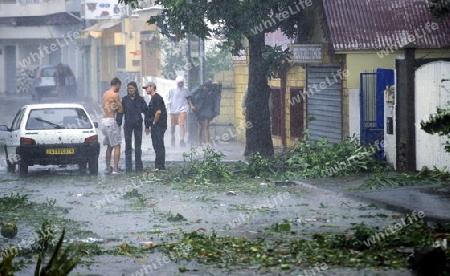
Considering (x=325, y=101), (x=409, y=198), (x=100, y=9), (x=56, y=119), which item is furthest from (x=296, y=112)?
(x=100, y=9)

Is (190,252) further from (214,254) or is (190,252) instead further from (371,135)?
(371,135)

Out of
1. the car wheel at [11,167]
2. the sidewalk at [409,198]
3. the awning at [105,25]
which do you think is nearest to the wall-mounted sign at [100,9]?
the awning at [105,25]

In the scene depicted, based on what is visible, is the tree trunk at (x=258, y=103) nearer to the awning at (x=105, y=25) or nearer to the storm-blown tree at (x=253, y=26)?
the storm-blown tree at (x=253, y=26)

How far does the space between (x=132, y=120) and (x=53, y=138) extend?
183 centimetres

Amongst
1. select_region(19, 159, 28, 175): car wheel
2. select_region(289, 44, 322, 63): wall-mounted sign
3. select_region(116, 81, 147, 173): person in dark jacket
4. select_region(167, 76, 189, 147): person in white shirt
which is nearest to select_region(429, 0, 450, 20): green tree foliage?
select_region(289, 44, 322, 63): wall-mounted sign

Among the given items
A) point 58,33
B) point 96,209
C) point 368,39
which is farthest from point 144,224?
point 58,33

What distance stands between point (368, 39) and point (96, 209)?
8.02m

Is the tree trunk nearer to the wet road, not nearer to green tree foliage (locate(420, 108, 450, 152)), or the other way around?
the wet road

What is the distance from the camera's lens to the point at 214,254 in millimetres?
10383

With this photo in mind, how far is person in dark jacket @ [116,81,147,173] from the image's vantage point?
2078 centimetres

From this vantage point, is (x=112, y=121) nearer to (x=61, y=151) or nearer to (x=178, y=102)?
(x=61, y=151)

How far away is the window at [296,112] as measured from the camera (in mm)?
24359

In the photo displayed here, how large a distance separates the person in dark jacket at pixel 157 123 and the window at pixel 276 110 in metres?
5.91

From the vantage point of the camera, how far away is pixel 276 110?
26578 mm
